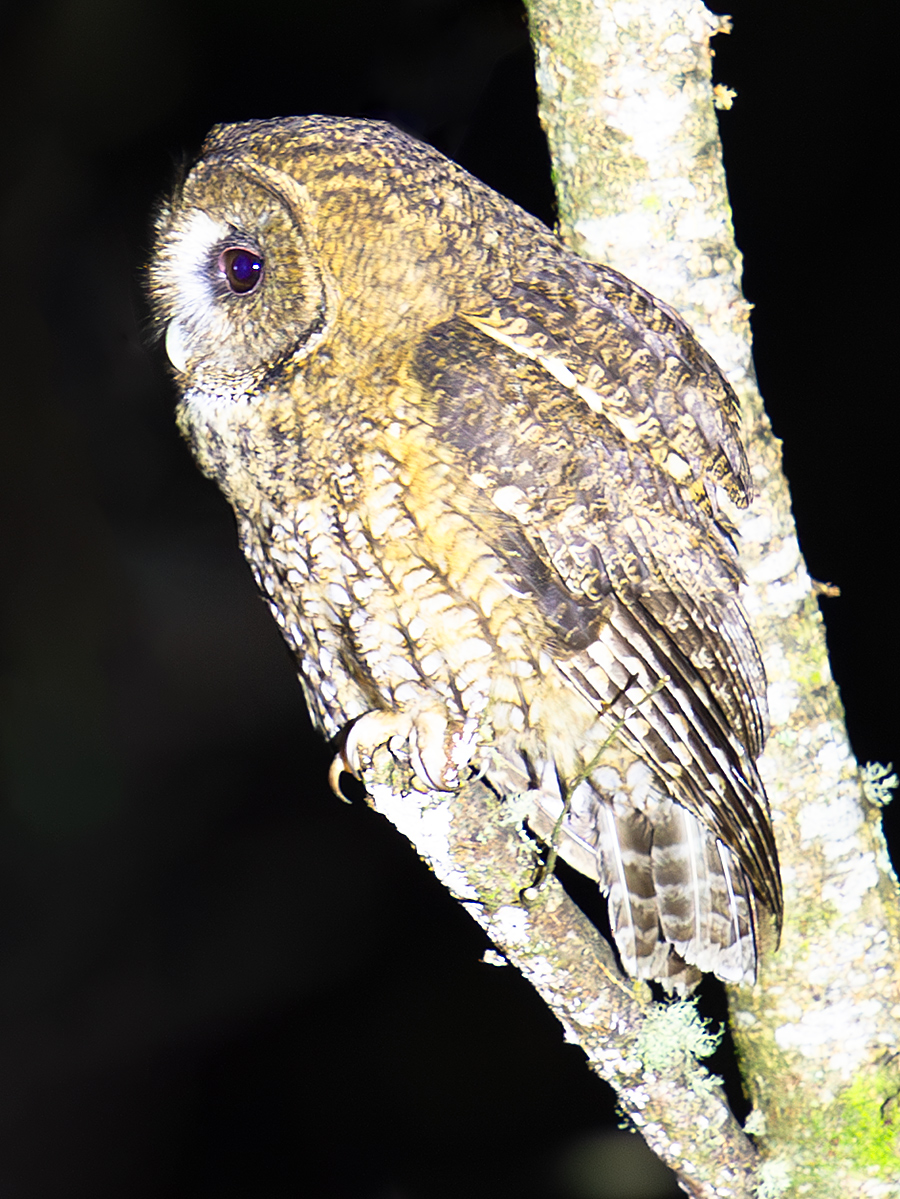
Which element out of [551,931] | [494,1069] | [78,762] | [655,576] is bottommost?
[494,1069]

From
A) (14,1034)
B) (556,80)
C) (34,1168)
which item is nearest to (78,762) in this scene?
(14,1034)

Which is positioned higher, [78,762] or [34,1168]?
[78,762]

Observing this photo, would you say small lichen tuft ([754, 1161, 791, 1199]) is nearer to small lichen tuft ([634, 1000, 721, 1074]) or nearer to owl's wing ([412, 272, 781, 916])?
small lichen tuft ([634, 1000, 721, 1074])

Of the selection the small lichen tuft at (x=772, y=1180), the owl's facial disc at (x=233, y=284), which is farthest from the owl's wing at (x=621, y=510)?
the small lichen tuft at (x=772, y=1180)

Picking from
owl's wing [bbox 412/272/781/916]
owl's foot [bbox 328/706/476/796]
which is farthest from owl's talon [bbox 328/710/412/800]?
owl's wing [bbox 412/272/781/916]

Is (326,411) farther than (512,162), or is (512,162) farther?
(512,162)

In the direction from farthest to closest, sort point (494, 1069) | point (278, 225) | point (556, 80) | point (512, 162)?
point (494, 1069) → point (512, 162) → point (556, 80) → point (278, 225)

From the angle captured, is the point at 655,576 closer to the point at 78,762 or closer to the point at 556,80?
the point at 556,80
